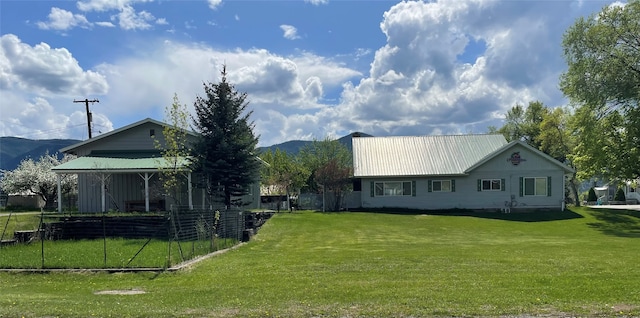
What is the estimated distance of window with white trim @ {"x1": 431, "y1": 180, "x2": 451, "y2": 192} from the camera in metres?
35.4

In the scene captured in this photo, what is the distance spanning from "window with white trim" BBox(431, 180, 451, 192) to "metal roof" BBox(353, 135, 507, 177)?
855 millimetres

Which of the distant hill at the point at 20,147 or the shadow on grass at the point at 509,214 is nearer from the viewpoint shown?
the shadow on grass at the point at 509,214

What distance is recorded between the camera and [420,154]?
124ft

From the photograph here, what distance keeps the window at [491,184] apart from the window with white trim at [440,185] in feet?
7.88

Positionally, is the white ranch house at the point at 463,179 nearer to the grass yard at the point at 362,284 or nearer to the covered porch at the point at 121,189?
the covered porch at the point at 121,189

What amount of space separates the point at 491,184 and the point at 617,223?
8.26 metres

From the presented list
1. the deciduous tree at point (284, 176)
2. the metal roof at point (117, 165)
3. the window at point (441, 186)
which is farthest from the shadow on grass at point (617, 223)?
the metal roof at point (117, 165)

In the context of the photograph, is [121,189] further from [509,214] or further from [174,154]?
[509,214]

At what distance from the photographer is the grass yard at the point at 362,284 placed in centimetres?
768

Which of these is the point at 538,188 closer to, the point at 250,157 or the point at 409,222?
the point at 409,222

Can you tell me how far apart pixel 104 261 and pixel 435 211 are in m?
24.9

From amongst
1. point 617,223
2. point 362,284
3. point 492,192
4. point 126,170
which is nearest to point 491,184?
point 492,192

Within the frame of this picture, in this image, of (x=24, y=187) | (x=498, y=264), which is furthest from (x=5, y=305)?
(x=24, y=187)

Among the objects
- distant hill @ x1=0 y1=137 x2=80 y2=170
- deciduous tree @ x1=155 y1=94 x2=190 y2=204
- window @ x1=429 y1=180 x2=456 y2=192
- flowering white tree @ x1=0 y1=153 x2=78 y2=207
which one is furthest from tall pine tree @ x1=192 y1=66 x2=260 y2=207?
distant hill @ x1=0 y1=137 x2=80 y2=170
